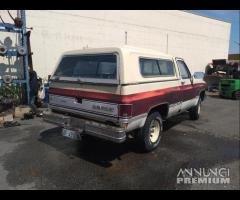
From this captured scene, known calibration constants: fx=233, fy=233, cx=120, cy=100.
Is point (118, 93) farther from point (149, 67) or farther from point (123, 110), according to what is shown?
point (149, 67)

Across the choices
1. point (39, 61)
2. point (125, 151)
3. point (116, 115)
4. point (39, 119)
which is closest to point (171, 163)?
point (125, 151)

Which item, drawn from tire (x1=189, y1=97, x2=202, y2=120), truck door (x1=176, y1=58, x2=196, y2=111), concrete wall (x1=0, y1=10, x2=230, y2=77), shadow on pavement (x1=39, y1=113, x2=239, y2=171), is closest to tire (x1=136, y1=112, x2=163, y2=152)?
shadow on pavement (x1=39, y1=113, x2=239, y2=171)

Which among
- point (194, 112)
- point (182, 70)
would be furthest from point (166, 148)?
point (194, 112)

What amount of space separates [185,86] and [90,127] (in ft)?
10.8

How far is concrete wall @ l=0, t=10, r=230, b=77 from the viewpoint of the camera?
1041 centimetres

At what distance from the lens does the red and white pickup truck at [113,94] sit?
4.03 metres

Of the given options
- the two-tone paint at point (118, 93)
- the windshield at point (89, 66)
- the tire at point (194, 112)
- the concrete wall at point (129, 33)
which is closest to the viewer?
the two-tone paint at point (118, 93)

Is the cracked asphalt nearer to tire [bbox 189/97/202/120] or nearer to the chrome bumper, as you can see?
the chrome bumper

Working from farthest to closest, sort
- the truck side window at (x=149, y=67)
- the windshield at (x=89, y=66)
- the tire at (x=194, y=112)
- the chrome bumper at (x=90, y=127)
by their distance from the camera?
the tire at (x=194, y=112)
the truck side window at (x=149, y=67)
the windshield at (x=89, y=66)
the chrome bumper at (x=90, y=127)

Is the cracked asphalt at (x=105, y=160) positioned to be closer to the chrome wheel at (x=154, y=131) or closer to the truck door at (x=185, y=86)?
the chrome wheel at (x=154, y=131)

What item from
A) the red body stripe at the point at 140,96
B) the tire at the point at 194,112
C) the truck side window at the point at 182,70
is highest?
the truck side window at the point at 182,70

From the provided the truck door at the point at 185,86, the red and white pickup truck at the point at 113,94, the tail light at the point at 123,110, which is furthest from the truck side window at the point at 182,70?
the tail light at the point at 123,110

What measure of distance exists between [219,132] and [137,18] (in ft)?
30.8

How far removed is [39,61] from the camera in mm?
10391
